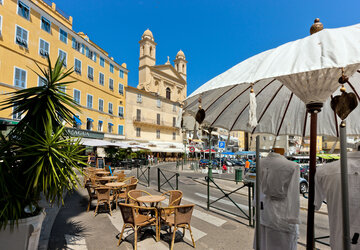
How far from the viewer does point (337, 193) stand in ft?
6.88

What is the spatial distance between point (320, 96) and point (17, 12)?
2238 centimetres

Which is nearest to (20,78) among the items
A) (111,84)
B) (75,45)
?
(75,45)

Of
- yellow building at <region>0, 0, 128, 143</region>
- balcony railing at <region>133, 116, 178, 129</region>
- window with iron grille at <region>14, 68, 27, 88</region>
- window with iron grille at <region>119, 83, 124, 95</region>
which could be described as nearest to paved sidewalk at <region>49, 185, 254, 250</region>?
yellow building at <region>0, 0, 128, 143</region>

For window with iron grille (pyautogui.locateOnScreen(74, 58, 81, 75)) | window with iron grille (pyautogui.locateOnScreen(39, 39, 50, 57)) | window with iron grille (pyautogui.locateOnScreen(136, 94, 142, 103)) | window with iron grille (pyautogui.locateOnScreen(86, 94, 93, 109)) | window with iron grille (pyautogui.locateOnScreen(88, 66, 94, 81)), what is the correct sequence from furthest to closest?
window with iron grille (pyautogui.locateOnScreen(136, 94, 142, 103)) → window with iron grille (pyautogui.locateOnScreen(88, 66, 94, 81)) → window with iron grille (pyautogui.locateOnScreen(86, 94, 93, 109)) → window with iron grille (pyautogui.locateOnScreen(74, 58, 81, 75)) → window with iron grille (pyautogui.locateOnScreen(39, 39, 50, 57))

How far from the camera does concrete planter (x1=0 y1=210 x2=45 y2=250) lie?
2891 mm

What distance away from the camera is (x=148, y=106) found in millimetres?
37000

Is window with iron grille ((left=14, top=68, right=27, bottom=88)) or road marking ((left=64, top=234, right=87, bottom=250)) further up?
window with iron grille ((left=14, top=68, right=27, bottom=88))

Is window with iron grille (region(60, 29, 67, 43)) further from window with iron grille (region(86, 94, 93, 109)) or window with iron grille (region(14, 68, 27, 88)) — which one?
window with iron grille (region(86, 94, 93, 109))

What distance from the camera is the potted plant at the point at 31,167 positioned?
2.92 meters

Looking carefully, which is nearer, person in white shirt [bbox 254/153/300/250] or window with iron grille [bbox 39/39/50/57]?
person in white shirt [bbox 254/153/300/250]

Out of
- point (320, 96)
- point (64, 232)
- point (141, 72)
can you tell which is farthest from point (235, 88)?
point (141, 72)

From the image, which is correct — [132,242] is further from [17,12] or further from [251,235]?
[17,12]

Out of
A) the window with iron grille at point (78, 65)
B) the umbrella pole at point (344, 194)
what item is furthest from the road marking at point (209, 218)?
the window with iron grille at point (78, 65)

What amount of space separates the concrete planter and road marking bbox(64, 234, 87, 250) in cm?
89
